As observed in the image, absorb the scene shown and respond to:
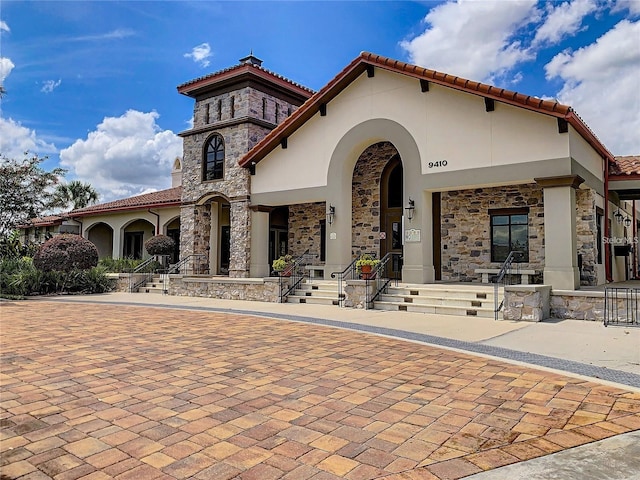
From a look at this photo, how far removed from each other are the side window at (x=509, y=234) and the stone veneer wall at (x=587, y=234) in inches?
59.4

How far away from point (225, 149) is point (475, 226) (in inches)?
406

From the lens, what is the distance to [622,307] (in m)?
9.45

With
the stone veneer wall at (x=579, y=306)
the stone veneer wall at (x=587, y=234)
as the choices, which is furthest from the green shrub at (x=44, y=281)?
the stone veneer wall at (x=587, y=234)

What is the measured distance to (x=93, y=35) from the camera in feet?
31.4

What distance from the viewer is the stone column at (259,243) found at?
56.3ft

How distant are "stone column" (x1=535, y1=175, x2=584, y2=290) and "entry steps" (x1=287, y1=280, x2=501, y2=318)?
1.55m

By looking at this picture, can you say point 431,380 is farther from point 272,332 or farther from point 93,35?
point 93,35

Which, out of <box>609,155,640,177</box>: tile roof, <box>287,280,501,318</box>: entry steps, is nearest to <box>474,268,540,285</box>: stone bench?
<box>287,280,501,318</box>: entry steps

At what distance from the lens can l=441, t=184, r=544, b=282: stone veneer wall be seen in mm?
14117

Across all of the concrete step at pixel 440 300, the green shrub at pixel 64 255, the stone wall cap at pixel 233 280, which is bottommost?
the concrete step at pixel 440 300

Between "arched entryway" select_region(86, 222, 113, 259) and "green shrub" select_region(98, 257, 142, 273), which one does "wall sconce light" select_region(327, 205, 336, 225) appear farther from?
"arched entryway" select_region(86, 222, 113, 259)

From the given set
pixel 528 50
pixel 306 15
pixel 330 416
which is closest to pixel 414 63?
pixel 528 50

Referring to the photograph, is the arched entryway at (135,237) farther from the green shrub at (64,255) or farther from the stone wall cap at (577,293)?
the stone wall cap at (577,293)

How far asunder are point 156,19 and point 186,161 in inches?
450
